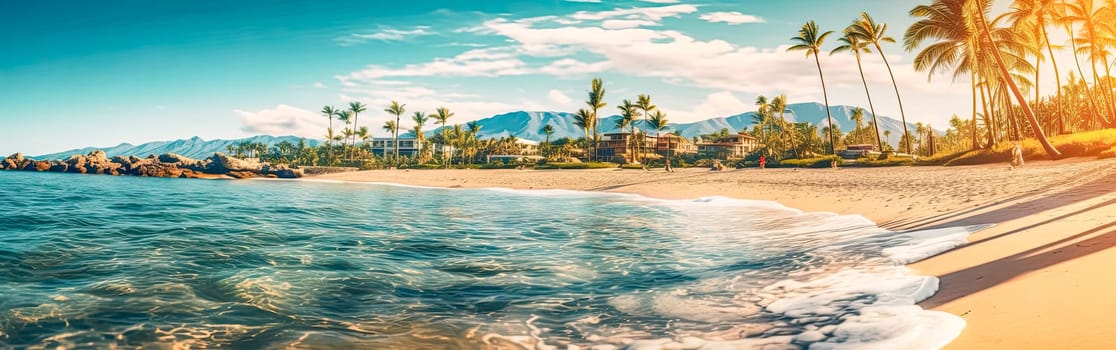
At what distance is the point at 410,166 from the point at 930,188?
84.5m

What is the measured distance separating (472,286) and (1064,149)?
32.9m

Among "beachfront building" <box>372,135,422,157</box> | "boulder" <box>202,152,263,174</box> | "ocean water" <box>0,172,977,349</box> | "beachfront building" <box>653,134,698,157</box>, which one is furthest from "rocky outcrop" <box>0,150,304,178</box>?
"beachfront building" <box>372,135,422,157</box>

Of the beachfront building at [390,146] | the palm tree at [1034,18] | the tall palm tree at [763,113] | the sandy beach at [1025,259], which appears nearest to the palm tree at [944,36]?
the palm tree at [1034,18]

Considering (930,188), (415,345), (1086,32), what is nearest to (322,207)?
(415,345)

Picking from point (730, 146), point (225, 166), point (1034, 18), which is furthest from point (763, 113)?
point (225, 166)

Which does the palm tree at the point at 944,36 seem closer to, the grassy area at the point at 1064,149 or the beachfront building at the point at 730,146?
the grassy area at the point at 1064,149

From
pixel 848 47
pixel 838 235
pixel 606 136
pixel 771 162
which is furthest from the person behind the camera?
pixel 606 136

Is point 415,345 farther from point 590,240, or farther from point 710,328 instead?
point 590,240

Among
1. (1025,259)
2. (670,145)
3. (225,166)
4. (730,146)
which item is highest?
(670,145)

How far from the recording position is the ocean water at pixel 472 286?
537 cm

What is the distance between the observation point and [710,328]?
555 cm

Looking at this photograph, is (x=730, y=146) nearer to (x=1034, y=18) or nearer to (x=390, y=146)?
(x=1034, y=18)

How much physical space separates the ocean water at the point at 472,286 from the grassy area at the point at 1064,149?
2113 centimetres

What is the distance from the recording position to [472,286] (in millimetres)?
7941
